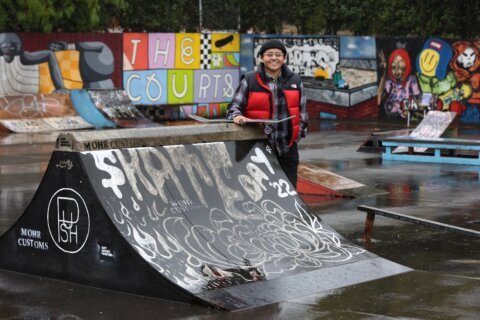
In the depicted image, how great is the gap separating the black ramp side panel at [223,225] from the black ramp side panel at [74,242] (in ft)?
0.23

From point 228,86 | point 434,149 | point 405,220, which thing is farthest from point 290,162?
point 228,86

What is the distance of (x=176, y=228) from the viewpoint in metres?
7.11

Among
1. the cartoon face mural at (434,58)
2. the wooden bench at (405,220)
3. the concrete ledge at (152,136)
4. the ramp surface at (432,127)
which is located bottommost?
the ramp surface at (432,127)

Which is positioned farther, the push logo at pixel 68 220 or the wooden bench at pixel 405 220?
the wooden bench at pixel 405 220

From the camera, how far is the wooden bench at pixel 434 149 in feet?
52.2

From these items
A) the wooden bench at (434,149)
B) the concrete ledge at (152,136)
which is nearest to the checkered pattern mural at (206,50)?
the wooden bench at (434,149)

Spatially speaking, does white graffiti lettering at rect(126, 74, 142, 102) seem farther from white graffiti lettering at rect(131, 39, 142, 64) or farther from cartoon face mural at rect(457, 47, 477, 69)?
cartoon face mural at rect(457, 47, 477, 69)

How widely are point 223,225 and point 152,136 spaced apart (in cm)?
85

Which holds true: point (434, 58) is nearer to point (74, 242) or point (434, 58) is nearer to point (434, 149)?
point (434, 149)

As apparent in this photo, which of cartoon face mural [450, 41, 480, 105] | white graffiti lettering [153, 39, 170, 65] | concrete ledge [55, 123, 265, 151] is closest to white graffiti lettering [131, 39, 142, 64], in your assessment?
white graffiti lettering [153, 39, 170, 65]

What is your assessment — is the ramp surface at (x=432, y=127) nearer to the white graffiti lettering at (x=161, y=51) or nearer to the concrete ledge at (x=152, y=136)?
the concrete ledge at (x=152, y=136)

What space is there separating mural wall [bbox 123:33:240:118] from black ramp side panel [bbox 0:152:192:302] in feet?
62.3

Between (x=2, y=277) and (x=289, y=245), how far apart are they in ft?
7.10

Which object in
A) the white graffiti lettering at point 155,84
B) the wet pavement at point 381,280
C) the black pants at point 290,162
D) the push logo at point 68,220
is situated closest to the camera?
the wet pavement at point 381,280
